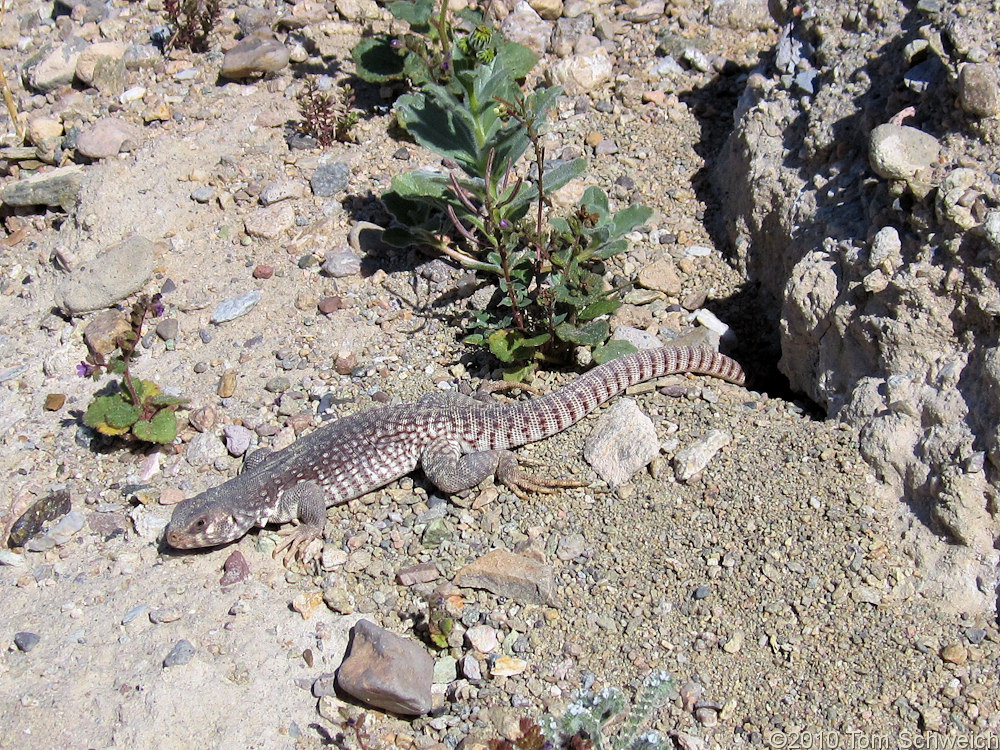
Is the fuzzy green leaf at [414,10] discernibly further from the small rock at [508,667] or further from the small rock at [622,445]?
the small rock at [508,667]

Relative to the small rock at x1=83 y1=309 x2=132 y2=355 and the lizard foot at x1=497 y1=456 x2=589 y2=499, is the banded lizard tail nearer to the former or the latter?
the lizard foot at x1=497 y1=456 x2=589 y2=499

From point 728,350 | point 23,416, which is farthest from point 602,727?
point 23,416

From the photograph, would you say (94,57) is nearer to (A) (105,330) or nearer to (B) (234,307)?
(A) (105,330)

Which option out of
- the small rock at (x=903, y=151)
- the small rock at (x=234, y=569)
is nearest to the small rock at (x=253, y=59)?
the small rock at (x=234, y=569)

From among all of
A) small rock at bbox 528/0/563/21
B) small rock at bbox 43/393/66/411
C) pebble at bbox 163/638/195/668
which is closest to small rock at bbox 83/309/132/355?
small rock at bbox 43/393/66/411

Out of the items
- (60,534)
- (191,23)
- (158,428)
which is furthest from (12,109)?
(60,534)
